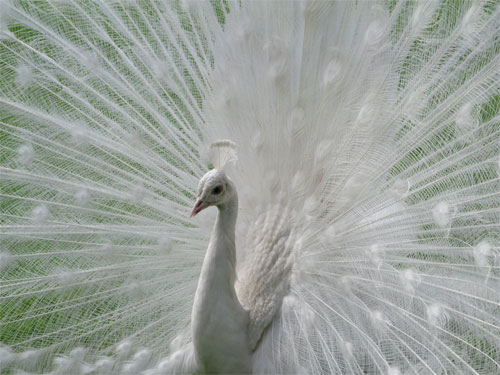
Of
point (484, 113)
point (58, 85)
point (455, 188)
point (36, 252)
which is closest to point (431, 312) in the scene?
point (455, 188)

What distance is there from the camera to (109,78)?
287 cm

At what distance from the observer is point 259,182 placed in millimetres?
2680

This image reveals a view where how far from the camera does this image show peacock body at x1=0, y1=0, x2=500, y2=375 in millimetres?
2469

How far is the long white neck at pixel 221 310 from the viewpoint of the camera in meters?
2.42

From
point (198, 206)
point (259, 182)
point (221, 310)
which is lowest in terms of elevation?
point (221, 310)

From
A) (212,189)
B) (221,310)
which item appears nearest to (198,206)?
(212,189)

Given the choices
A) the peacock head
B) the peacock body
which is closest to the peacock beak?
the peacock head

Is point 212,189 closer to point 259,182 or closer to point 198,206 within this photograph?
point 198,206

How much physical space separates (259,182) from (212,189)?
0.44m

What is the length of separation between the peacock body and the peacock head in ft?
0.55

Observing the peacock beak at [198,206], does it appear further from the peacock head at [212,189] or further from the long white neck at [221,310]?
the long white neck at [221,310]

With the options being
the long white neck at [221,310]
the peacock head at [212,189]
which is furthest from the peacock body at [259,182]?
the peacock head at [212,189]

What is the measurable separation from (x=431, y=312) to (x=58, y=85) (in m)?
1.62

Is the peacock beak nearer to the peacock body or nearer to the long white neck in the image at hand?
the long white neck
